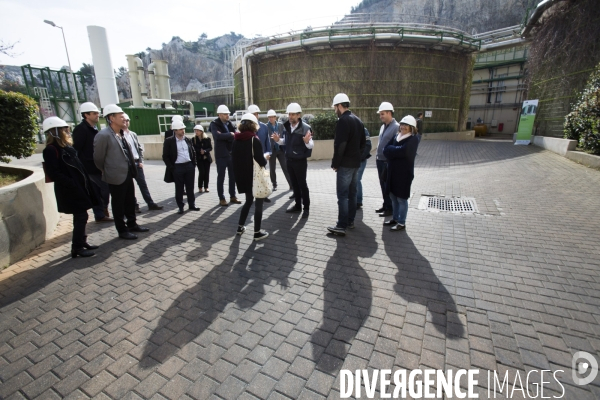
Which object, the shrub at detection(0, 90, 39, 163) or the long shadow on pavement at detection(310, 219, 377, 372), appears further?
the shrub at detection(0, 90, 39, 163)

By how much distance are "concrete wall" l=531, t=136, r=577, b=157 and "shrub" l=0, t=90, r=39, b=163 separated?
16.2m

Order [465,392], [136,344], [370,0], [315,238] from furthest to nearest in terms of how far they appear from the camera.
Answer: [370,0] < [315,238] < [136,344] < [465,392]

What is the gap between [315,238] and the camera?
15.1 feet

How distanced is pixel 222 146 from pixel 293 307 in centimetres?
461

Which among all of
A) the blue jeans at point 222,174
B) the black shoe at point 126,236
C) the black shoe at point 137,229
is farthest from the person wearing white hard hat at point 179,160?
the black shoe at point 126,236

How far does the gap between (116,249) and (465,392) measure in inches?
182

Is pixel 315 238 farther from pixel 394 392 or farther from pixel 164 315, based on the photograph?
pixel 394 392

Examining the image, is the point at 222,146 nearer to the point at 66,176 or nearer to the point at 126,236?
the point at 126,236

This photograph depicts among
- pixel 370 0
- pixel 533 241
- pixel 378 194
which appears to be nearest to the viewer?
pixel 533 241

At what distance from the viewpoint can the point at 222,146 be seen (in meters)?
6.50

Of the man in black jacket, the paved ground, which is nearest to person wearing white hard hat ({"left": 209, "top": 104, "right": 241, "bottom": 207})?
the paved ground

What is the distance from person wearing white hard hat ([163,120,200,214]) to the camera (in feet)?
19.0

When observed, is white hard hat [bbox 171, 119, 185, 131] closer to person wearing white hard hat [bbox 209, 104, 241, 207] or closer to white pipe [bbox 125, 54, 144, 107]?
person wearing white hard hat [bbox 209, 104, 241, 207]

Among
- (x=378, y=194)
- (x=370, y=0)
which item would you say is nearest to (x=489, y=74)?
(x=378, y=194)
